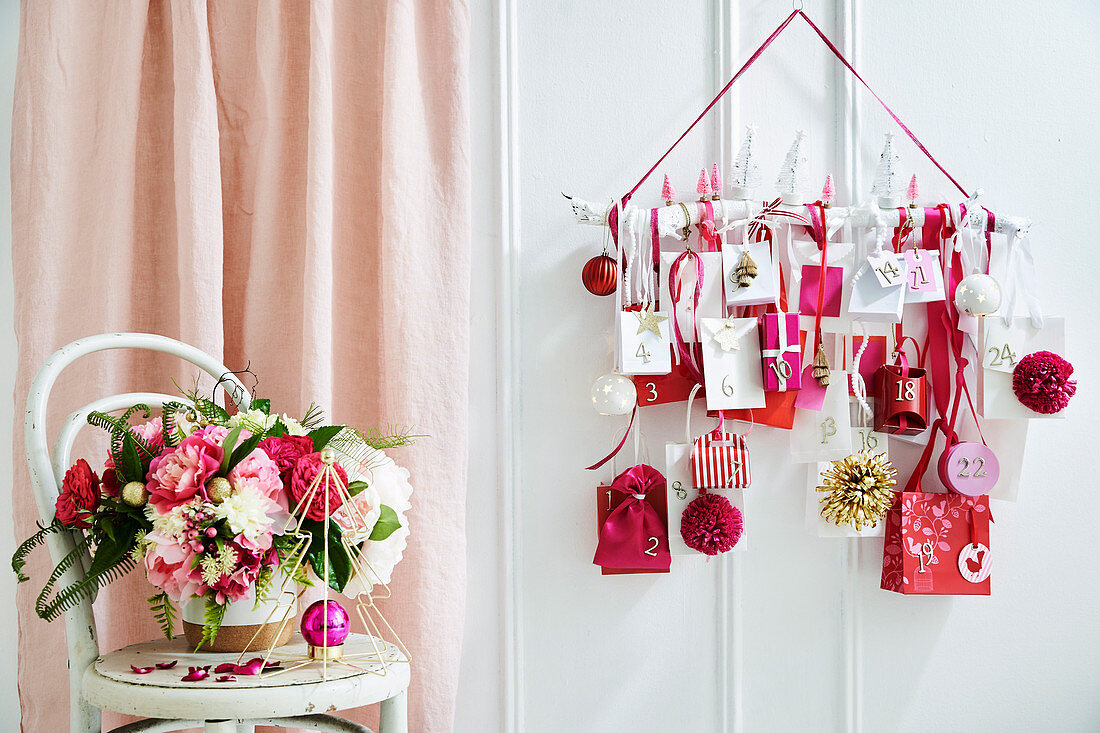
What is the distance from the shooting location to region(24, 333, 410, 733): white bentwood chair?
2.76ft

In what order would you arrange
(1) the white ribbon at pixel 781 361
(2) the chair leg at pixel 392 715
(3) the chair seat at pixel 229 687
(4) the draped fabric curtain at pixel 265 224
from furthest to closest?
(1) the white ribbon at pixel 781 361
(4) the draped fabric curtain at pixel 265 224
(2) the chair leg at pixel 392 715
(3) the chair seat at pixel 229 687

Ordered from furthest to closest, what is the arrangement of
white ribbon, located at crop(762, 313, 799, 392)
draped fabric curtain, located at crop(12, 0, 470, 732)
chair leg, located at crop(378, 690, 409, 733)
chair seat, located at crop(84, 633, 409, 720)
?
white ribbon, located at crop(762, 313, 799, 392) → draped fabric curtain, located at crop(12, 0, 470, 732) → chair leg, located at crop(378, 690, 409, 733) → chair seat, located at crop(84, 633, 409, 720)

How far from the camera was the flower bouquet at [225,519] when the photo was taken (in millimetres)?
869

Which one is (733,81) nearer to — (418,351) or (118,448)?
(418,351)

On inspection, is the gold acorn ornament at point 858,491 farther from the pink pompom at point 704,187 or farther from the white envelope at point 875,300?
the pink pompom at point 704,187

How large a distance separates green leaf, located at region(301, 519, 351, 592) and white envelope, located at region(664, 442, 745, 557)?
620mm

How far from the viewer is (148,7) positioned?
131 centimetres

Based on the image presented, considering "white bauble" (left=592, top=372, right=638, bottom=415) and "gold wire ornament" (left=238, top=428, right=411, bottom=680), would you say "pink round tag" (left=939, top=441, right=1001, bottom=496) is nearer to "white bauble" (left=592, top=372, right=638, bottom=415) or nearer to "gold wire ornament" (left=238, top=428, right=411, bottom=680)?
"white bauble" (left=592, top=372, right=638, bottom=415)

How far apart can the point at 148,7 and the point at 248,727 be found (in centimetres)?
116

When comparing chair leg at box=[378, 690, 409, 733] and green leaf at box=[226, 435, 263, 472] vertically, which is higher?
green leaf at box=[226, 435, 263, 472]

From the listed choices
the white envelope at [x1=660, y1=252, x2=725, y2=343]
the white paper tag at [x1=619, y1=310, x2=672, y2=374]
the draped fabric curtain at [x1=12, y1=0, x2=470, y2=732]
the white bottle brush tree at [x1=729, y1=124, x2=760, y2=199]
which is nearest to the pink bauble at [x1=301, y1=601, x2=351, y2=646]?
the draped fabric curtain at [x1=12, y1=0, x2=470, y2=732]

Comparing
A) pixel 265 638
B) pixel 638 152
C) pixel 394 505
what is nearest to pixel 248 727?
pixel 265 638

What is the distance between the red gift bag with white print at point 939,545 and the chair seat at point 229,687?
0.91 m

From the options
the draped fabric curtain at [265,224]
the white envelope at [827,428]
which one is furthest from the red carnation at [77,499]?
the white envelope at [827,428]
